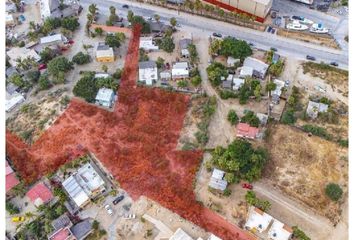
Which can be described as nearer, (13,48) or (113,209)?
(113,209)

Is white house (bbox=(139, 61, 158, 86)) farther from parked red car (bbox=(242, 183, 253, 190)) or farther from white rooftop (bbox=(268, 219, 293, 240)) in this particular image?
white rooftop (bbox=(268, 219, 293, 240))

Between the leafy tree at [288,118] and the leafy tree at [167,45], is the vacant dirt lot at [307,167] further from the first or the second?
the leafy tree at [167,45]

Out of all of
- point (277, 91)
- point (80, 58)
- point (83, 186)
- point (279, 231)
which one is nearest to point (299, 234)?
point (279, 231)

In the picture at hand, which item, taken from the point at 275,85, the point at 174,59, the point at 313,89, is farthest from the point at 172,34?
the point at 313,89

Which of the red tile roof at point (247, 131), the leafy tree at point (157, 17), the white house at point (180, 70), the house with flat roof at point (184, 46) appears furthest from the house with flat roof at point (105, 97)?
the red tile roof at point (247, 131)

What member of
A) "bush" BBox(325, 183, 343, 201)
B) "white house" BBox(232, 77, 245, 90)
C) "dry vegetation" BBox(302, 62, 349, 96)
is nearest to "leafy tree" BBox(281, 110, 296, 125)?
"white house" BBox(232, 77, 245, 90)

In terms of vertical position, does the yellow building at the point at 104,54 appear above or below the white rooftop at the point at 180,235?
above

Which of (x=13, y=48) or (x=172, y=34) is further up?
(x=172, y=34)

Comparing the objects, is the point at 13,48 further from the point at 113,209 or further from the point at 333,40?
the point at 333,40
